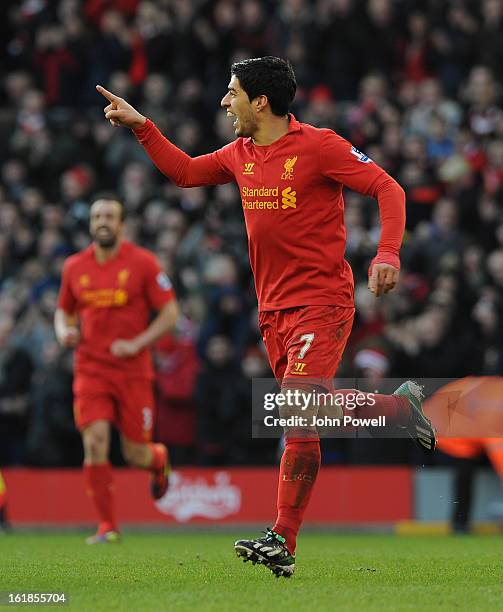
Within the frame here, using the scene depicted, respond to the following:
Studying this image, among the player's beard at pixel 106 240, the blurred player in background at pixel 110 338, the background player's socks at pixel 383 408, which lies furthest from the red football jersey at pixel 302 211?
the player's beard at pixel 106 240

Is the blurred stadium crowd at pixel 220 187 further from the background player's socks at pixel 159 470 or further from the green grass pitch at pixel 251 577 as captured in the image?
the green grass pitch at pixel 251 577

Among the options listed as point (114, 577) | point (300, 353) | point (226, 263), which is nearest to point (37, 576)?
point (114, 577)

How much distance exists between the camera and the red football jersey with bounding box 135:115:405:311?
7457 mm

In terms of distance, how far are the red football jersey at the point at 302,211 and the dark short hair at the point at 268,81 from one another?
17 cm

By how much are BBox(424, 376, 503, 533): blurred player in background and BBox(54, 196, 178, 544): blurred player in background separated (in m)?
2.48

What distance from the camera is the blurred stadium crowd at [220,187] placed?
597 inches

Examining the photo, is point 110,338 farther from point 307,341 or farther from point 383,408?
point 383,408

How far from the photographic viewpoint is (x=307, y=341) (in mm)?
7312

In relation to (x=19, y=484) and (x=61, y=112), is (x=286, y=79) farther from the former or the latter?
(x=61, y=112)

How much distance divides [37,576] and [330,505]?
7.90 meters

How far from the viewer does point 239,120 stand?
25.0 feet

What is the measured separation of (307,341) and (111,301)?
13.4 ft

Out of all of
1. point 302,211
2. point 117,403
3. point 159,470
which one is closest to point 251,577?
point 302,211

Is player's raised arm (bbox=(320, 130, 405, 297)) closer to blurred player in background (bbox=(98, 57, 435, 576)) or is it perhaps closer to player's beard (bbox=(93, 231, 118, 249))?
blurred player in background (bbox=(98, 57, 435, 576))
